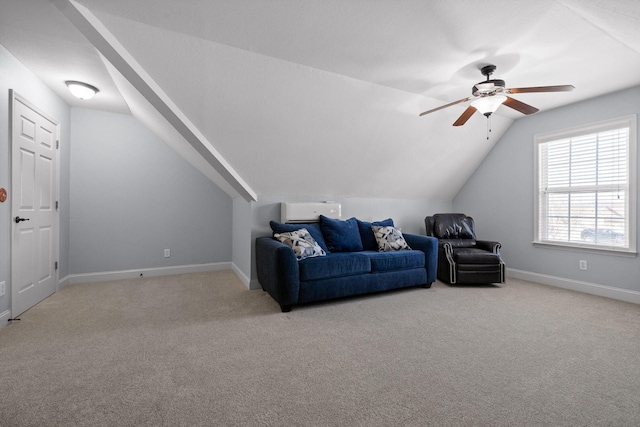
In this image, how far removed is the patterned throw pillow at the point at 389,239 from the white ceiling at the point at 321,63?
2.84 ft

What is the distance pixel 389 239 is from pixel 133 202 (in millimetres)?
3731

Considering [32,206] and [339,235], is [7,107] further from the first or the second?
[339,235]

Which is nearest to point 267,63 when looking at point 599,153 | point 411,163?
point 411,163

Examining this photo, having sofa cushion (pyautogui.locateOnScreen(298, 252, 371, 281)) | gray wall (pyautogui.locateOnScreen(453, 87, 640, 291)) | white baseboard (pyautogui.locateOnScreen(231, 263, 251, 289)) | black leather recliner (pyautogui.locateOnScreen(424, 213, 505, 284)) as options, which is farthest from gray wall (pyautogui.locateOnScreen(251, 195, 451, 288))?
sofa cushion (pyautogui.locateOnScreen(298, 252, 371, 281))

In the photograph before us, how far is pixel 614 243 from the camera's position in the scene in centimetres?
342

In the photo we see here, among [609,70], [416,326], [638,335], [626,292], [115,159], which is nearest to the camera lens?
[638,335]

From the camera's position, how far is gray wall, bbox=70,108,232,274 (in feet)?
12.7

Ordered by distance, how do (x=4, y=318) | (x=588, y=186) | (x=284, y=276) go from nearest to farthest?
1. (x=4, y=318)
2. (x=284, y=276)
3. (x=588, y=186)

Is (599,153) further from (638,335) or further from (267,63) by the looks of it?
(267,63)

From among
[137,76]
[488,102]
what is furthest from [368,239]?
[137,76]

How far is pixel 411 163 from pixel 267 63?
2.60 m

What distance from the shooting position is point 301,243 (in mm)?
3203

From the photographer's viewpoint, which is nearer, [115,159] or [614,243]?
[614,243]

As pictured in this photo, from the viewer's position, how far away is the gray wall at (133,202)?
3.87 m
